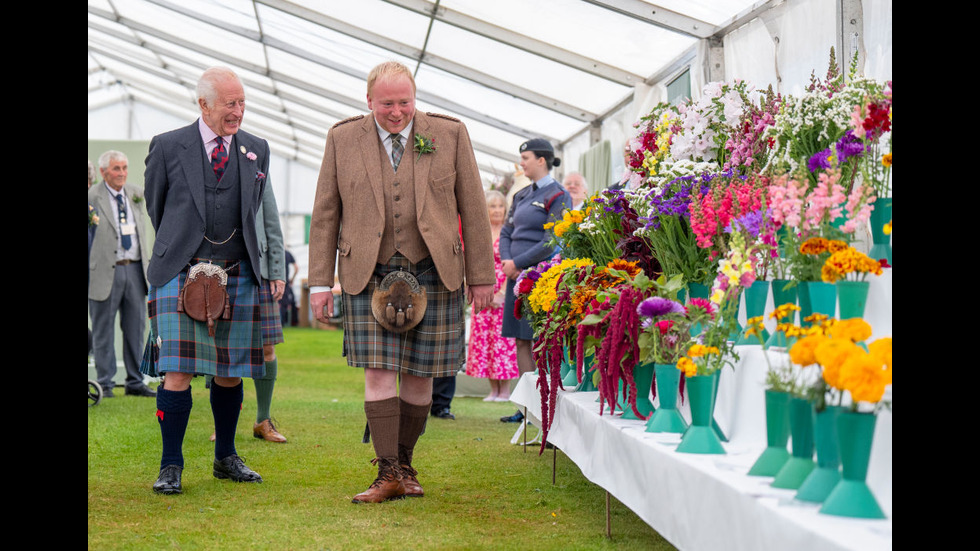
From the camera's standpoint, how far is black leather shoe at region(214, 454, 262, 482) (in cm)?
Result: 376

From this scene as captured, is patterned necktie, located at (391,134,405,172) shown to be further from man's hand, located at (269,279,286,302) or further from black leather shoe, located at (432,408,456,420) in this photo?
black leather shoe, located at (432,408,456,420)

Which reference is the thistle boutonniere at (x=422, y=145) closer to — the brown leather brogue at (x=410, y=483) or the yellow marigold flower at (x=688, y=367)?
the brown leather brogue at (x=410, y=483)

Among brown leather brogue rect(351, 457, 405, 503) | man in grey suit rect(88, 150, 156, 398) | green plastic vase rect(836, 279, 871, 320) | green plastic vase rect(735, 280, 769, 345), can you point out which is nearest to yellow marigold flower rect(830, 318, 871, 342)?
green plastic vase rect(836, 279, 871, 320)

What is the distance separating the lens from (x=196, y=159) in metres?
3.58

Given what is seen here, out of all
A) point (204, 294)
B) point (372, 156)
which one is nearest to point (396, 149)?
point (372, 156)

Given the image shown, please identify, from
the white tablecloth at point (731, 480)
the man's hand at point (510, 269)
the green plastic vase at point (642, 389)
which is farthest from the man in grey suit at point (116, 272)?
the green plastic vase at point (642, 389)

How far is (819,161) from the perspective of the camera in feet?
7.87

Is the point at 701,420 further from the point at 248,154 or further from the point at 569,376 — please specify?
the point at 248,154

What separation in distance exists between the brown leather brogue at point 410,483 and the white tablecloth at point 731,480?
0.75 m

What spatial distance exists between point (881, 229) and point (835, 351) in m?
0.73

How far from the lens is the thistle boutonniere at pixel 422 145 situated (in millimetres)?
3434

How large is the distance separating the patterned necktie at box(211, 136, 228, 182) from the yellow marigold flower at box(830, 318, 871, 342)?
255 cm
